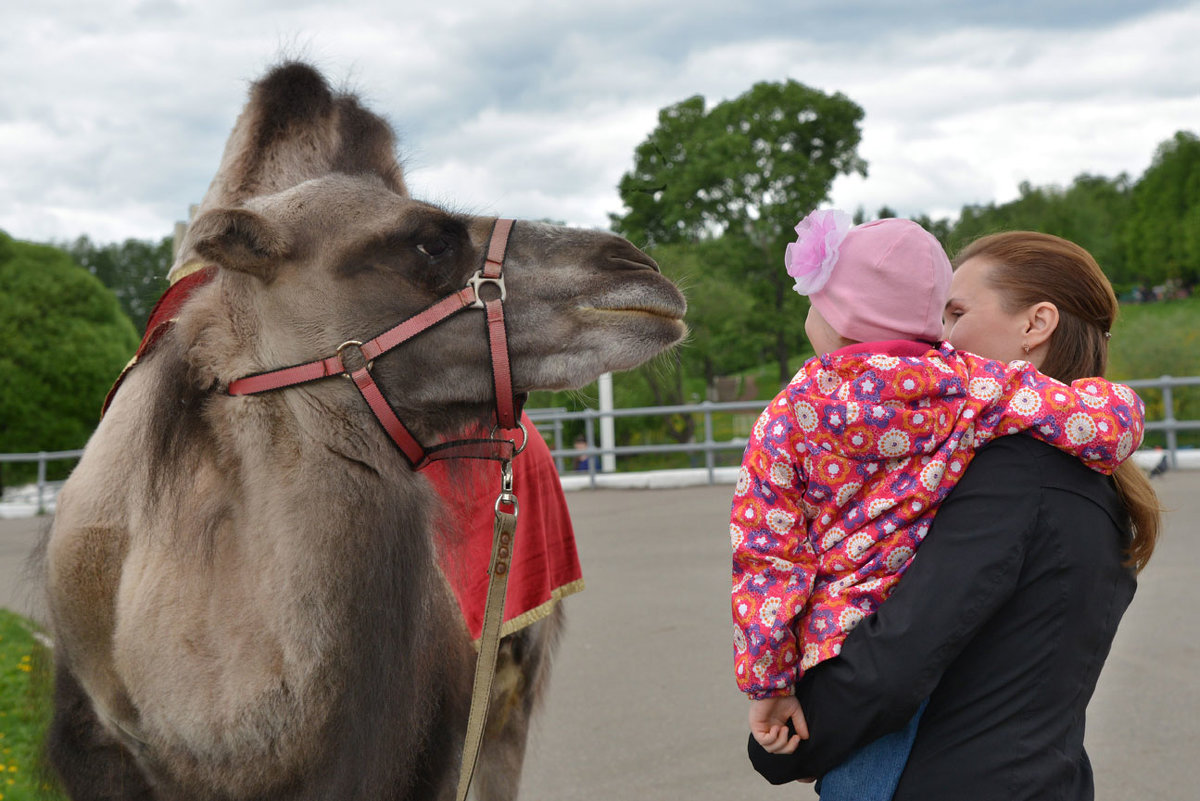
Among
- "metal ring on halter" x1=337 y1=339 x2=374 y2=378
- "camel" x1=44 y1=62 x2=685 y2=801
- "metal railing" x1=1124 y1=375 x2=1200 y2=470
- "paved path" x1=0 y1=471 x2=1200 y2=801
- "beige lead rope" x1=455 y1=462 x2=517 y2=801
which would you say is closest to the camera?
"camel" x1=44 y1=62 x2=685 y2=801

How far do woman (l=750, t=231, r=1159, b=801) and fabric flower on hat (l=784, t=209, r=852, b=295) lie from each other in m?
0.41

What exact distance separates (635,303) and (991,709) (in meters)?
1.11

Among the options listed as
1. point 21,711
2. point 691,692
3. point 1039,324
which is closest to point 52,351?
point 21,711

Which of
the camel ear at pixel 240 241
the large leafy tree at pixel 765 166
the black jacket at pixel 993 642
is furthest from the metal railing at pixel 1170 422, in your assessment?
the large leafy tree at pixel 765 166

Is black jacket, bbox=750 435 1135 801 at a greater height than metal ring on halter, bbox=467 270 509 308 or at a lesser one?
lesser

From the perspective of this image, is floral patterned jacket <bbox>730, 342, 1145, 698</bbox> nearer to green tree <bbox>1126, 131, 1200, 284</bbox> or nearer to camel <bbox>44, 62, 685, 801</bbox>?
camel <bbox>44, 62, 685, 801</bbox>

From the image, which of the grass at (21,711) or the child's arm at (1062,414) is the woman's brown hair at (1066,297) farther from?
the grass at (21,711)

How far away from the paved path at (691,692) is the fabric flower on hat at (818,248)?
1417mm

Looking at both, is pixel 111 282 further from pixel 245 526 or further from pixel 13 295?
pixel 245 526

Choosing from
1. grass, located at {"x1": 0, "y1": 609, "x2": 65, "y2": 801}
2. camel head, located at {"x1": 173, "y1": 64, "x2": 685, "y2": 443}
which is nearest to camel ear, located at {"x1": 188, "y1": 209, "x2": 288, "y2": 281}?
camel head, located at {"x1": 173, "y1": 64, "x2": 685, "y2": 443}

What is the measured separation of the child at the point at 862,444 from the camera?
1.68m

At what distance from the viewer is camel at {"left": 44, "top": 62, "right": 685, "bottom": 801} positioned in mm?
2168

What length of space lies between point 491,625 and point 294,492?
631mm

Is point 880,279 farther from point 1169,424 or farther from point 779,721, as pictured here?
point 1169,424
